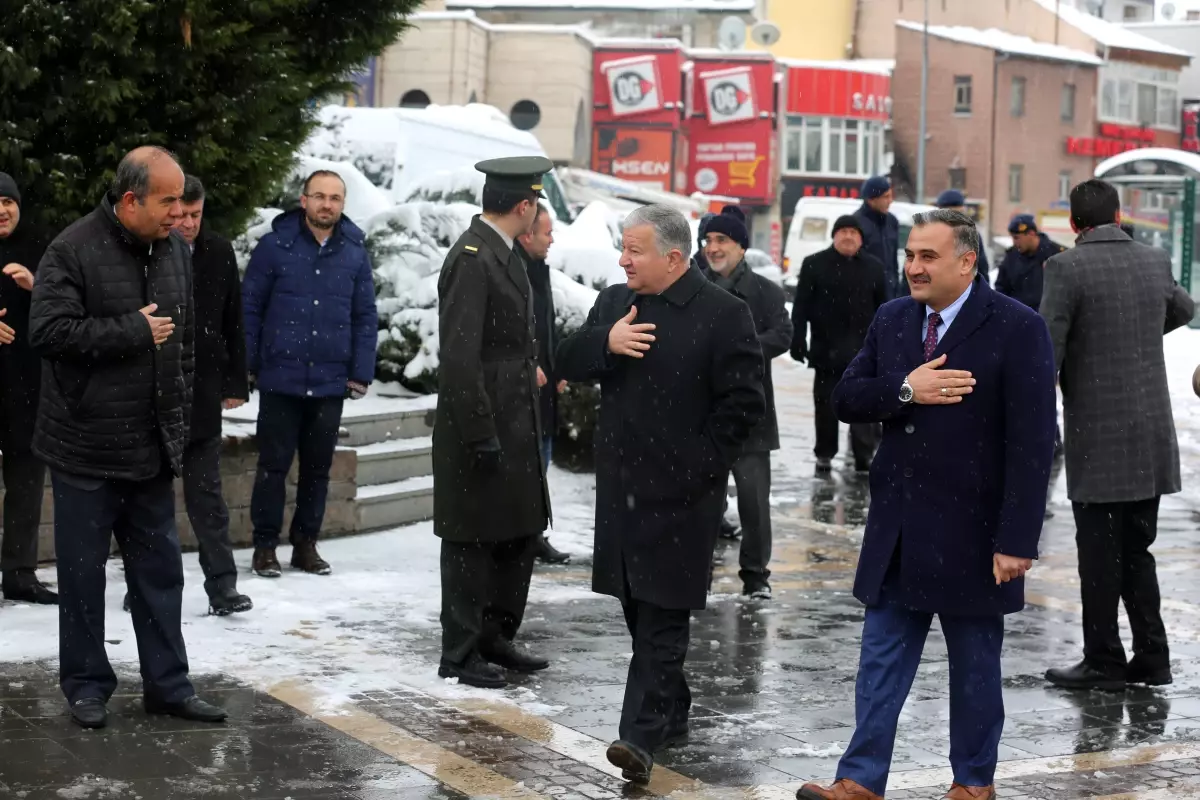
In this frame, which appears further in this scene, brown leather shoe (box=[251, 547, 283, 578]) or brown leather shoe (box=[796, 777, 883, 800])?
brown leather shoe (box=[251, 547, 283, 578])

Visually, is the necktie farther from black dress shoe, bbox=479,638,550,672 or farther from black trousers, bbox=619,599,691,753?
black dress shoe, bbox=479,638,550,672

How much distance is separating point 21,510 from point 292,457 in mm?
1427

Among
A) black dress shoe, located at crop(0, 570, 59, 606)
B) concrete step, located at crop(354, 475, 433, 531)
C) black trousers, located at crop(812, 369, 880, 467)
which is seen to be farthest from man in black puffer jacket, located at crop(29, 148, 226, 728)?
black trousers, located at crop(812, 369, 880, 467)

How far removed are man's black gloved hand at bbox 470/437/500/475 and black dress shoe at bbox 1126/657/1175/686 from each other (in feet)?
8.88

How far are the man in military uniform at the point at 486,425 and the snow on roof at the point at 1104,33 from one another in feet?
207

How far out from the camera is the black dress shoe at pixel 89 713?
244 inches

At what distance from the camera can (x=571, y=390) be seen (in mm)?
13109

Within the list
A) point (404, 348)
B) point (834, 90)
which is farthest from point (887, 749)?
point (834, 90)

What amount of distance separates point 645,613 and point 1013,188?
59675 millimetres

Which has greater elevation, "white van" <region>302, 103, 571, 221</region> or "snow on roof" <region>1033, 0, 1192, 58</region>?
"snow on roof" <region>1033, 0, 1192, 58</region>

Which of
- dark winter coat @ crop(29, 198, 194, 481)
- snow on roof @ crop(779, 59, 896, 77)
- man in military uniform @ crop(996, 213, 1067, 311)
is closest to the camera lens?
dark winter coat @ crop(29, 198, 194, 481)

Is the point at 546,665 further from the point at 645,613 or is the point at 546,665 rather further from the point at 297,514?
the point at 297,514

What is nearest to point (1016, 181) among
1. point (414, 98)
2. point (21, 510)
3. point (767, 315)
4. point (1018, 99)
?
point (1018, 99)

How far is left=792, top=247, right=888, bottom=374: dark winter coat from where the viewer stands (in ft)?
43.3
